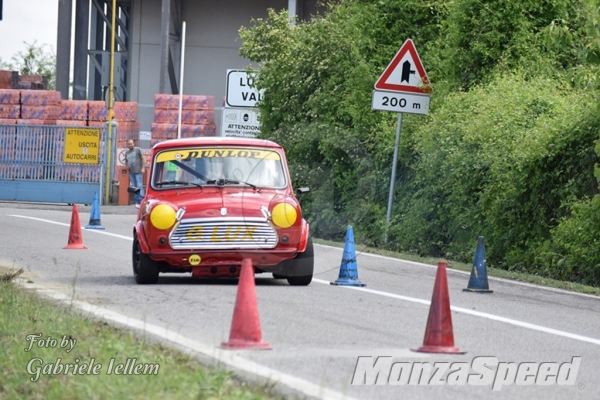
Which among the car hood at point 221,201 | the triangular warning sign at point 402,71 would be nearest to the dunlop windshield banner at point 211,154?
the car hood at point 221,201

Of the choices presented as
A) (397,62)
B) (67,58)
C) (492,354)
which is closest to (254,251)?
(492,354)

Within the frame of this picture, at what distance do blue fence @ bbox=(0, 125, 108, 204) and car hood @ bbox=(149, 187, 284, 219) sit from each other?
24170 millimetres

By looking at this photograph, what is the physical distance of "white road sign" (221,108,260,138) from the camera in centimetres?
2908

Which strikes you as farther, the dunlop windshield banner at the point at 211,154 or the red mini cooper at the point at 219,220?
the dunlop windshield banner at the point at 211,154

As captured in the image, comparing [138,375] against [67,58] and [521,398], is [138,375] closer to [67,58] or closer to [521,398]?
[521,398]

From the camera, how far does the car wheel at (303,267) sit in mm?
13133

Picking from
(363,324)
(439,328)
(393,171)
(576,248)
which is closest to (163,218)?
(363,324)

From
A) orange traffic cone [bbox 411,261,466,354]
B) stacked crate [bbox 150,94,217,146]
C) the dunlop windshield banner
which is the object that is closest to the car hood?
the dunlop windshield banner

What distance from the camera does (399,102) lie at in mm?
19875

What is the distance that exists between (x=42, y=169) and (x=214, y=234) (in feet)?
86.1

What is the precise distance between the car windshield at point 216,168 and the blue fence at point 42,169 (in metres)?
23.6

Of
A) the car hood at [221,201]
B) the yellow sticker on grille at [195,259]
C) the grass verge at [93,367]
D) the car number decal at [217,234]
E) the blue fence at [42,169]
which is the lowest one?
the blue fence at [42,169]

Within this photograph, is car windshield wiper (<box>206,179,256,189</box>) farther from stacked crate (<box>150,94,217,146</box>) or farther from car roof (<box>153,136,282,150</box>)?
stacked crate (<box>150,94,217,146</box>)

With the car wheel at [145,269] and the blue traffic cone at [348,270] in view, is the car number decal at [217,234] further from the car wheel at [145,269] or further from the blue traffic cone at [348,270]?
the blue traffic cone at [348,270]
